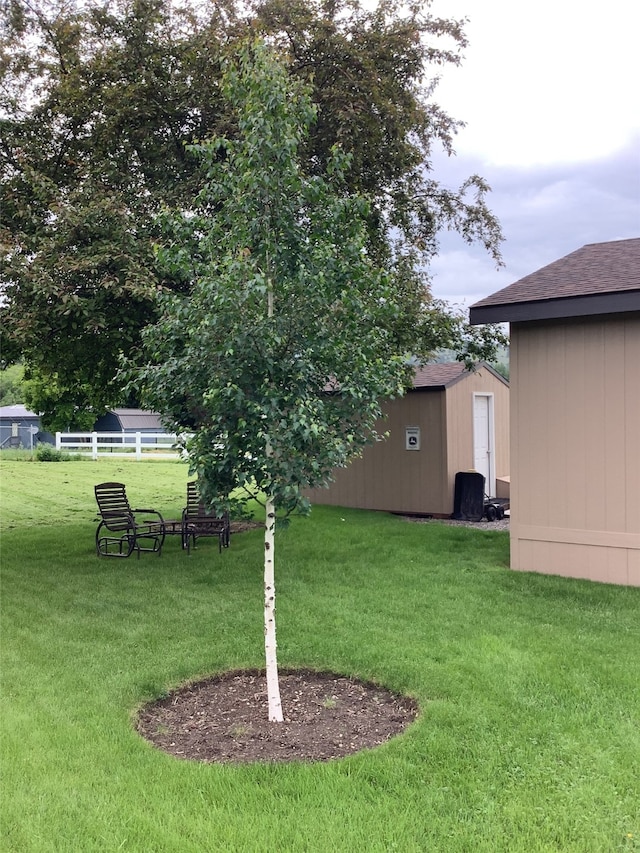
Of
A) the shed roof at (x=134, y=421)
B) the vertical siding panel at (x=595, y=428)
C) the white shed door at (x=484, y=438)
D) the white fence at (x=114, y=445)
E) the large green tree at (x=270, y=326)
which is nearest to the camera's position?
the large green tree at (x=270, y=326)

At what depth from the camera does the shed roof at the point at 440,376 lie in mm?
12117

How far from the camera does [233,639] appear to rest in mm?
5484

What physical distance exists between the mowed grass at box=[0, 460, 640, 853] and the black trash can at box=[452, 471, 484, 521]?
2774 mm

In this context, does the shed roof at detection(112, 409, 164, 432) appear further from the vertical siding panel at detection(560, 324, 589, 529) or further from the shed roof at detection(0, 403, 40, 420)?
the vertical siding panel at detection(560, 324, 589, 529)

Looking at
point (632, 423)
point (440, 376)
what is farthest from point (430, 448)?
point (632, 423)

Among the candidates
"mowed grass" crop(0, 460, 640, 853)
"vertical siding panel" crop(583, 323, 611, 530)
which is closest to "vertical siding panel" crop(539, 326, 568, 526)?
"vertical siding panel" crop(583, 323, 611, 530)

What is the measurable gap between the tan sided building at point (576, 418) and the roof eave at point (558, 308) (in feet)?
0.03

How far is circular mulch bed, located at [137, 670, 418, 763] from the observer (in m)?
3.73

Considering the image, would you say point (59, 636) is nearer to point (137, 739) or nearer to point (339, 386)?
point (137, 739)

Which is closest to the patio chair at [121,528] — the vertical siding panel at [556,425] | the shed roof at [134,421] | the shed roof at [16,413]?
the vertical siding panel at [556,425]

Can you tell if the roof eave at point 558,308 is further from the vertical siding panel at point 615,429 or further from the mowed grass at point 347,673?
the mowed grass at point 347,673

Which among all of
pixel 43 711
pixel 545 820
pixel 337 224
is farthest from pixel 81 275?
pixel 545 820

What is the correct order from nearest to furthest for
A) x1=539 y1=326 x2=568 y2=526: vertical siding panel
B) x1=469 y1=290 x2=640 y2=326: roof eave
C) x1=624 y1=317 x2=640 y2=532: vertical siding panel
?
x1=469 y1=290 x2=640 y2=326: roof eave → x1=624 y1=317 x2=640 y2=532: vertical siding panel → x1=539 y1=326 x2=568 y2=526: vertical siding panel

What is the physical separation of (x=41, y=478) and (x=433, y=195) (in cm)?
1558
